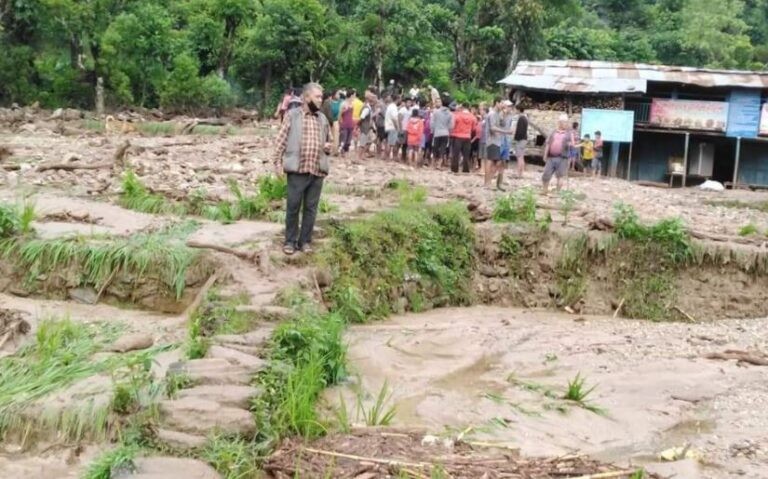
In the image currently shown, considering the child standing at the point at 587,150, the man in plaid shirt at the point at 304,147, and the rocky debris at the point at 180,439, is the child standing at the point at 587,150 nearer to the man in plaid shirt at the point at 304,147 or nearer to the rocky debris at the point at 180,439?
the man in plaid shirt at the point at 304,147

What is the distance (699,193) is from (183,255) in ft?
51.5

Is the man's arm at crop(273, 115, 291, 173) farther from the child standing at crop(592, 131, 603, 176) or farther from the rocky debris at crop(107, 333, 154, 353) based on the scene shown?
the child standing at crop(592, 131, 603, 176)

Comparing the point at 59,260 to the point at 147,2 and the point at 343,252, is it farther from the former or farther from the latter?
the point at 147,2

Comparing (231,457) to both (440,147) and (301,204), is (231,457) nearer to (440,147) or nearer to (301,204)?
(301,204)

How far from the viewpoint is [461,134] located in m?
17.1

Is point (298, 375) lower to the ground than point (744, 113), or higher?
lower

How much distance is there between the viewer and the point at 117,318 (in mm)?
8086

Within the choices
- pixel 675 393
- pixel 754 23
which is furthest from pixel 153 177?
pixel 754 23

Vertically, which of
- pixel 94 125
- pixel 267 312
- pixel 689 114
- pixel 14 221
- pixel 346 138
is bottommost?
pixel 267 312

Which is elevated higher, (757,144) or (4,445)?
(757,144)

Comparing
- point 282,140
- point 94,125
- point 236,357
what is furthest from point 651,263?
point 94,125

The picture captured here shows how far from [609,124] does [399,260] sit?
15.6m

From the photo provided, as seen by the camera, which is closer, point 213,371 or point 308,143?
point 213,371

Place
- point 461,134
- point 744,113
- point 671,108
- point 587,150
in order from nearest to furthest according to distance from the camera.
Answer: point 461,134
point 587,150
point 744,113
point 671,108
